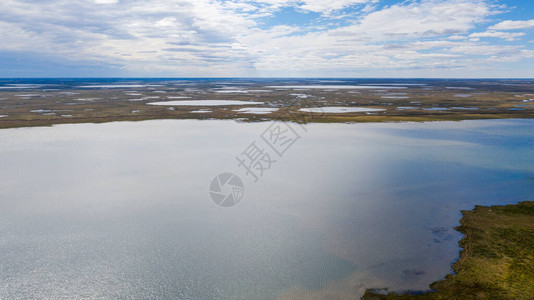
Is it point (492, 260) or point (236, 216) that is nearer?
point (492, 260)

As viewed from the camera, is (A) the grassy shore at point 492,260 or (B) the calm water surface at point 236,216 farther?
(B) the calm water surface at point 236,216

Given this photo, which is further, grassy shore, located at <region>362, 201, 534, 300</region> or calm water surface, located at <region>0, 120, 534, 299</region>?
calm water surface, located at <region>0, 120, 534, 299</region>

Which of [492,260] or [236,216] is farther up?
[236,216]

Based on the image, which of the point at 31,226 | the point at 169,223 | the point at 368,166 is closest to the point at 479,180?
the point at 368,166
